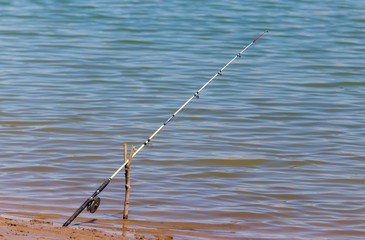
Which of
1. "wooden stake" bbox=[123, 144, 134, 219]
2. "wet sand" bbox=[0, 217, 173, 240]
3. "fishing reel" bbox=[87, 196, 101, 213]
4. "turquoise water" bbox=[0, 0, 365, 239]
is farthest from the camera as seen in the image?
"turquoise water" bbox=[0, 0, 365, 239]

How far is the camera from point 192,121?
10.5 metres

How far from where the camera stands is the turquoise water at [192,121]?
6805mm

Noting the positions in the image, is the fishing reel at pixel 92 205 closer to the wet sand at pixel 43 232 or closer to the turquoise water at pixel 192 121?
the wet sand at pixel 43 232

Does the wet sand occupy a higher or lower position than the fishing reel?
lower

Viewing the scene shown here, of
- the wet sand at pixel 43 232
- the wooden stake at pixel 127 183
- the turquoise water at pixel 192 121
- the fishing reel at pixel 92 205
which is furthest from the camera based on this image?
the turquoise water at pixel 192 121

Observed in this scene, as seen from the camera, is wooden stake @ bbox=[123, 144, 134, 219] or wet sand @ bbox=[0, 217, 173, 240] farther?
wooden stake @ bbox=[123, 144, 134, 219]

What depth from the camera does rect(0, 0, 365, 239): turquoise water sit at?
6.80 metres

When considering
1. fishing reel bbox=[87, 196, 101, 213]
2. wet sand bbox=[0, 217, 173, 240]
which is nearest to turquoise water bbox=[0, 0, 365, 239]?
wet sand bbox=[0, 217, 173, 240]

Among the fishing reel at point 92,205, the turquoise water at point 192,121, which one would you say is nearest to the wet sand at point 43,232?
the fishing reel at point 92,205

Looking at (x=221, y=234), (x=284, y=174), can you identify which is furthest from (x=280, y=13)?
(x=221, y=234)

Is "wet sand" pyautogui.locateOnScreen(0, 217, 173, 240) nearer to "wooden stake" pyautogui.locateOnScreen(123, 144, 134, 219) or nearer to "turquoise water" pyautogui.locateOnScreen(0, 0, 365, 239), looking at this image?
"wooden stake" pyautogui.locateOnScreen(123, 144, 134, 219)

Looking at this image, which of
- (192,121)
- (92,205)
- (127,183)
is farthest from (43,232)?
(192,121)

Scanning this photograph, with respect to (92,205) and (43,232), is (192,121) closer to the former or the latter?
(92,205)

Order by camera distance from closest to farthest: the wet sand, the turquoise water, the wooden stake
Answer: the wet sand, the wooden stake, the turquoise water
